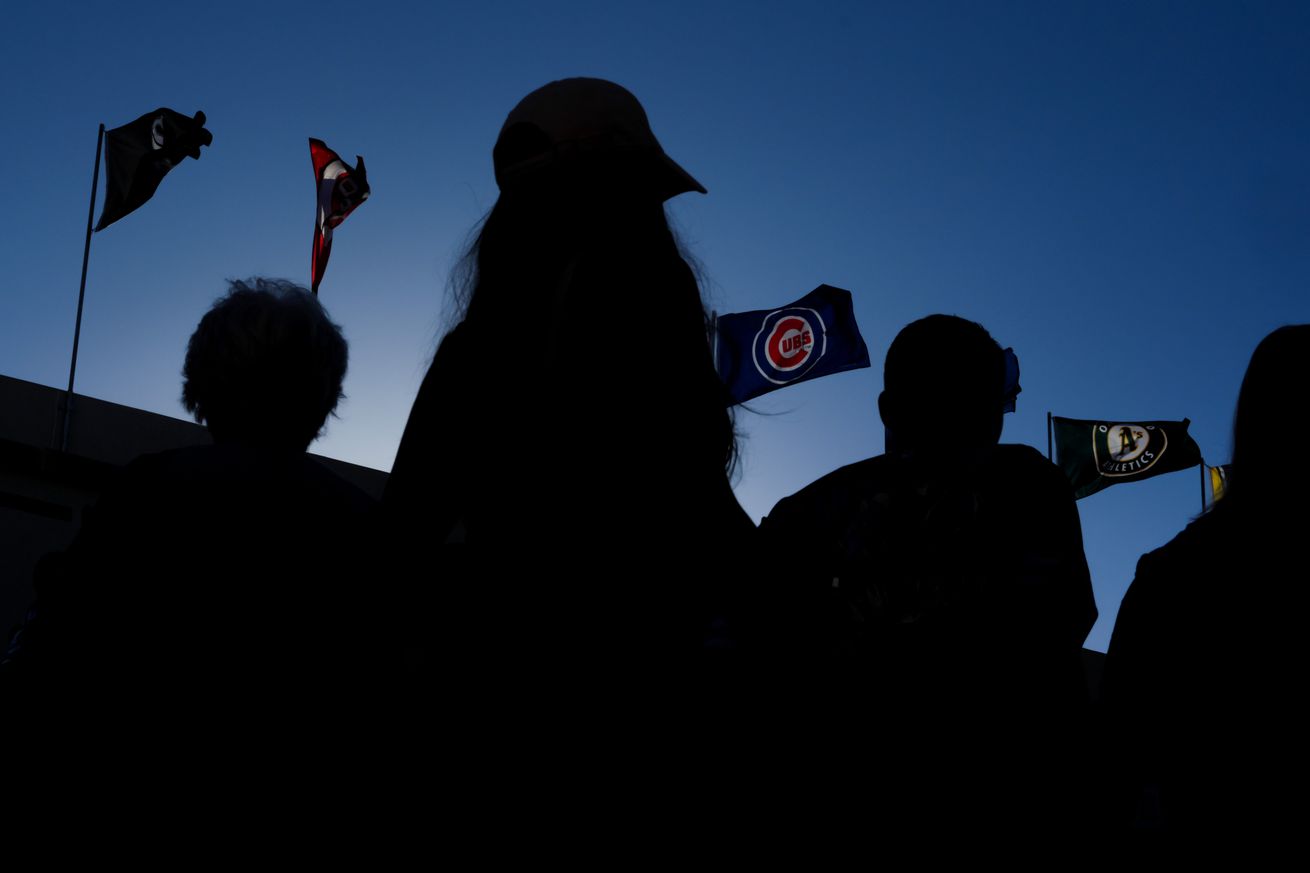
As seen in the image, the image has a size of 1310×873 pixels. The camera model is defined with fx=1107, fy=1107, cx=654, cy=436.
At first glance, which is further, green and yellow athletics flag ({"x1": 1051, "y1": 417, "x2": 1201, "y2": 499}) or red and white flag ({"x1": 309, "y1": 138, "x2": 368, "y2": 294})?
green and yellow athletics flag ({"x1": 1051, "y1": 417, "x2": 1201, "y2": 499})

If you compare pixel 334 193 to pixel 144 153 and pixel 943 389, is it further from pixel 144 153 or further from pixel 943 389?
pixel 943 389

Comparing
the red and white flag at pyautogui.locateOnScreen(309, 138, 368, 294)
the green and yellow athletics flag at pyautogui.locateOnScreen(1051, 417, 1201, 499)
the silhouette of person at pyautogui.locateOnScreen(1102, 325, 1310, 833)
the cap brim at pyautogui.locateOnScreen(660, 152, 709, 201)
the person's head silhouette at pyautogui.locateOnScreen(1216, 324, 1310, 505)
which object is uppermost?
the red and white flag at pyautogui.locateOnScreen(309, 138, 368, 294)

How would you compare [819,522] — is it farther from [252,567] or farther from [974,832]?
[252,567]

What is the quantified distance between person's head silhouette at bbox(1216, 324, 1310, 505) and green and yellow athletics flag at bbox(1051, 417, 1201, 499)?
540 inches

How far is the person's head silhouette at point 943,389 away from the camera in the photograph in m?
2.04

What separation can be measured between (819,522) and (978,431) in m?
0.34

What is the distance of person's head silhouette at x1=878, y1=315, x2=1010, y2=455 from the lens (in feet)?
6.69

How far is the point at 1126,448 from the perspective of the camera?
15.3 metres

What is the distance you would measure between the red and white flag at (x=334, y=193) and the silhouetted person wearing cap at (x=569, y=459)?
11420 millimetres

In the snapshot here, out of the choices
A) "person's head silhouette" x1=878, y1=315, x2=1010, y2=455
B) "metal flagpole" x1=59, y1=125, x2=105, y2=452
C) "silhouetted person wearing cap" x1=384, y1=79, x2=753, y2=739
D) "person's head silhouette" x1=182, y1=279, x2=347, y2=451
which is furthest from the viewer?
"metal flagpole" x1=59, y1=125, x2=105, y2=452

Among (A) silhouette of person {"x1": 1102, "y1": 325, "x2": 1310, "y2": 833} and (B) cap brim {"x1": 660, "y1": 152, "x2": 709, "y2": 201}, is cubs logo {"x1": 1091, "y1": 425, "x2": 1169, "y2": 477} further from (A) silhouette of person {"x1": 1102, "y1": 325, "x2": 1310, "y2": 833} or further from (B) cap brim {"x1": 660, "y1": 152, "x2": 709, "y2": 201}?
(B) cap brim {"x1": 660, "y1": 152, "x2": 709, "y2": 201}

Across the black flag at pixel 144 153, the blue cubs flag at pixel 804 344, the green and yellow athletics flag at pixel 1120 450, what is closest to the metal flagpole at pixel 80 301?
the black flag at pixel 144 153

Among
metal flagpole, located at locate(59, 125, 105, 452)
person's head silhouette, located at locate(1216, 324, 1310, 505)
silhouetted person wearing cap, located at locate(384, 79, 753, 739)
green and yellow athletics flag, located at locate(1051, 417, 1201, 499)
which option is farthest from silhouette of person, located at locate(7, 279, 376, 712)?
green and yellow athletics flag, located at locate(1051, 417, 1201, 499)

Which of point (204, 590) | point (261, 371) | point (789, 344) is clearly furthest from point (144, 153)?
point (204, 590)
